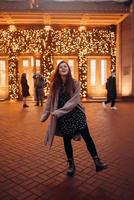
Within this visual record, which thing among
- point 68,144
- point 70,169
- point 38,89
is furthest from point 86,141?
point 38,89

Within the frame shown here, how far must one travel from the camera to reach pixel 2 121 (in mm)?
9906

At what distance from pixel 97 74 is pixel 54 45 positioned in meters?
3.16

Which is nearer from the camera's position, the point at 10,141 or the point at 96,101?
the point at 10,141

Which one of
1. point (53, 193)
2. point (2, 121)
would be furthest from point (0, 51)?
point (53, 193)

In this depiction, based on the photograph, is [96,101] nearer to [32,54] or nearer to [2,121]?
[32,54]

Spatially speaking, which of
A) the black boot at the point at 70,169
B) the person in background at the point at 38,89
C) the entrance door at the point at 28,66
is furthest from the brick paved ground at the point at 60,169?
the entrance door at the point at 28,66

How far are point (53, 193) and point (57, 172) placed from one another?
804 millimetres

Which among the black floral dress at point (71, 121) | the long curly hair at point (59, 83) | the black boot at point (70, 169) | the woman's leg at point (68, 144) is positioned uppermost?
the long curly hair at point (59, 83)

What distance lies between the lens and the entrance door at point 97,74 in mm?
17500

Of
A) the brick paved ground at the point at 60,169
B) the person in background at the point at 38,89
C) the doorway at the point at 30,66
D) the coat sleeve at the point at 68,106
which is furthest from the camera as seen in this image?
the doorway at the point at 30,66

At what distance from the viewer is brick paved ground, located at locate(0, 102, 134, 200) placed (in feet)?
12.8

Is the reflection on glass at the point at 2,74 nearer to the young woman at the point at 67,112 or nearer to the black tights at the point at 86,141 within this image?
the young woman at the point at 67,112

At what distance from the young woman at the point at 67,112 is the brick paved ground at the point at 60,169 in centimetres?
31

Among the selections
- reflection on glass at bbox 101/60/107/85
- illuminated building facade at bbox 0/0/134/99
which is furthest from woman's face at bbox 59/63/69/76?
reflection on glass at bbox 101/60/107/85
